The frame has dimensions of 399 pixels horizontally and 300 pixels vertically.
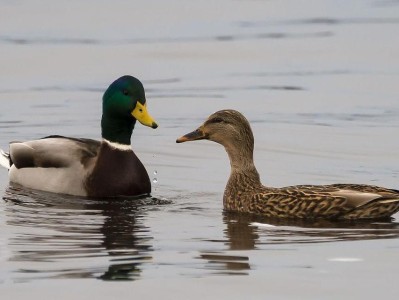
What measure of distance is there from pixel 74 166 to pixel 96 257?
4039 mm

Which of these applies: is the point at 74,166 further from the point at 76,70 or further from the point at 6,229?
the point at 76,70

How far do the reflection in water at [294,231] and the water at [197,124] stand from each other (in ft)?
0.06

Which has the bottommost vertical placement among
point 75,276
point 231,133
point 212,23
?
point 75,276

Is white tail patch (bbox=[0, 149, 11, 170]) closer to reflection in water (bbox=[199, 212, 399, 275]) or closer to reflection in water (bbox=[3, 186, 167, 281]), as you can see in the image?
reflection in water (bbox=[3, 186, 167, 281])

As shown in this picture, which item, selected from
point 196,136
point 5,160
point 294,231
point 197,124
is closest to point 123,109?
point 196,136

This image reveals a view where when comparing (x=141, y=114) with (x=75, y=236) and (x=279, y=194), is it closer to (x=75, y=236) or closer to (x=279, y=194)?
(x=279, y=194)

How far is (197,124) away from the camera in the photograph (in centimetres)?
2031

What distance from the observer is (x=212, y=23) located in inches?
1169

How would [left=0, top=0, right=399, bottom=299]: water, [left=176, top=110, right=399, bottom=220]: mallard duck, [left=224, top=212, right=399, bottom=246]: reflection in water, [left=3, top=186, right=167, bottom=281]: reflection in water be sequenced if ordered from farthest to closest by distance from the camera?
[left=176, top=110, right=399, bottom=220]: mallard duck
[left=224, top=212, right=399, bottom=246]: reflection in water
[left=3, top=186, right=167, bottom=281]: reflection in water
[left=0, top=0, right=399, bottom=299]: water

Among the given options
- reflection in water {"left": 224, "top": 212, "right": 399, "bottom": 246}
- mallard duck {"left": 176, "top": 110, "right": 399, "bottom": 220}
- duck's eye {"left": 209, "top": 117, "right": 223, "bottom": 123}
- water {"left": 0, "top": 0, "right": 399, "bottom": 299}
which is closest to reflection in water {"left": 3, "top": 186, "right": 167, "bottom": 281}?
water {"left": 0, "top": 0, "right": 399, "bottom": 299}

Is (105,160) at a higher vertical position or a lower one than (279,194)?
higher

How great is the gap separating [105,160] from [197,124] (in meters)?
4.51

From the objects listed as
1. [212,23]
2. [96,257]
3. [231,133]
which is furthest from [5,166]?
[212,23]

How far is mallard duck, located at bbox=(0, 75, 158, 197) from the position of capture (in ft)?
51.7
